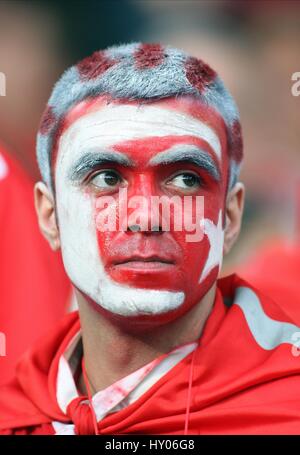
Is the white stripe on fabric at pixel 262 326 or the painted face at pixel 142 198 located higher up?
the painted face at pixel 142 198

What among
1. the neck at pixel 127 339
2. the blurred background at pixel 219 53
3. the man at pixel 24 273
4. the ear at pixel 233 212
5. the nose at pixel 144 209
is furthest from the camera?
the man at pixel 24 273

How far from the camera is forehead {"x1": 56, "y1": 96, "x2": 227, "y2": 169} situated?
166 cm

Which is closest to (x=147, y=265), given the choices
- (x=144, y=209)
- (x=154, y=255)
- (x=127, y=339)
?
(x=154, y=255)

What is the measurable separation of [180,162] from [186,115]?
0.38ft

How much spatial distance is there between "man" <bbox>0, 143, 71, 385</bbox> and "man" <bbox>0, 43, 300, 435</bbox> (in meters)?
0.40

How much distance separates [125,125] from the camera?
1.66 meters

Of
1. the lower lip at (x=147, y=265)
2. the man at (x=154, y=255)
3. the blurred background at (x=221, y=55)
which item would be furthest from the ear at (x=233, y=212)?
the lower lip at (x=147, y=265)

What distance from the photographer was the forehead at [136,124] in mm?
1657

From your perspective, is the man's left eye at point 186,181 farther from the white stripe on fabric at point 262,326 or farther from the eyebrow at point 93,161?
the white stripe on fabric at point 262,326

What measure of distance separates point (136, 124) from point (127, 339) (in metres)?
0.55

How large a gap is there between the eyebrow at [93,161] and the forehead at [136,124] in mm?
14

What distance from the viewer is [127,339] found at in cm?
175

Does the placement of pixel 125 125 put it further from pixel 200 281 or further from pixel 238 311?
pixel 238 311

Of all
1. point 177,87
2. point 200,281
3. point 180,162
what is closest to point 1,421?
point 200,281
